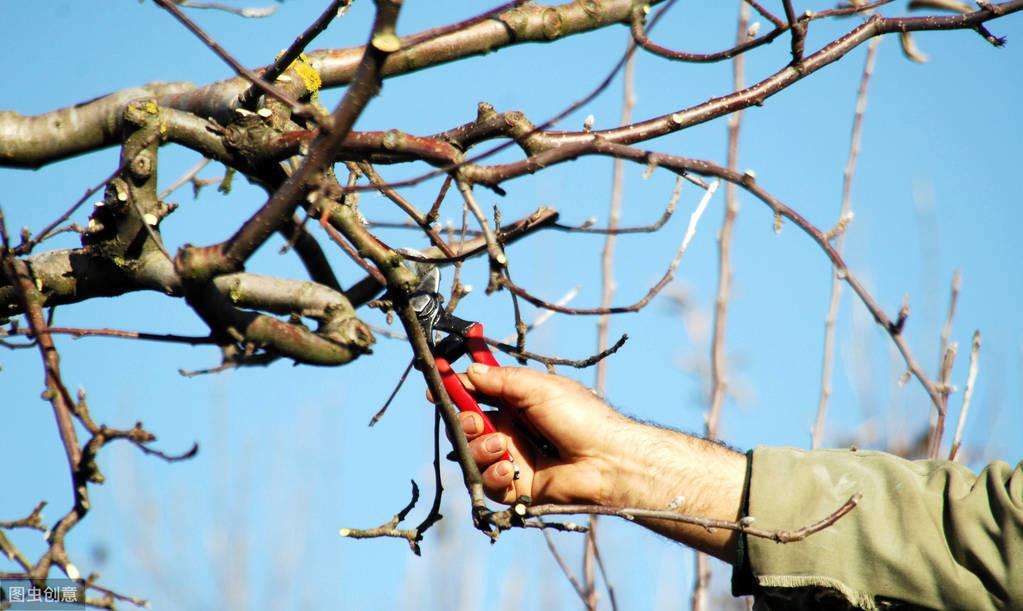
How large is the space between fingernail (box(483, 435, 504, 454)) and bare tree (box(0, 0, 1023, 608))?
0.23m

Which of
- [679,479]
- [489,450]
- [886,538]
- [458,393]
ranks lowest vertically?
[886,538]

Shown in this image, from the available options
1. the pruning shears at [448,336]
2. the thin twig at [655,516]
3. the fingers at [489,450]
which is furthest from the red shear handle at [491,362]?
the thin twig at [655,516]

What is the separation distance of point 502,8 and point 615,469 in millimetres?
1253

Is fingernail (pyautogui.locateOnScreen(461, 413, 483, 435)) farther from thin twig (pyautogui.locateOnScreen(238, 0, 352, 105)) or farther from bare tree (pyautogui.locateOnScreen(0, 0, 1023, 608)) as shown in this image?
thin twig (pyautogui.locateOnScreen(238, 0, 352, 105))

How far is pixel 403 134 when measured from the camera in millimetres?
1546

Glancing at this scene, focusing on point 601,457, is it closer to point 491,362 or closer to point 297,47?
point 491,362

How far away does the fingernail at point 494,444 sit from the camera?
7.35 feet

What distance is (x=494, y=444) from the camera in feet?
7.36

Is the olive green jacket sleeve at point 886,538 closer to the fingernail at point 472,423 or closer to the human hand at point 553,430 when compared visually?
the human hand at point 553,430

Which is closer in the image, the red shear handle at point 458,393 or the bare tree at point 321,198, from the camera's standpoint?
the bare tree at point 321,198

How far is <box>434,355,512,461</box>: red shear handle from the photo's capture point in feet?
7.21

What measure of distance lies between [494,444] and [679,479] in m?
0.44

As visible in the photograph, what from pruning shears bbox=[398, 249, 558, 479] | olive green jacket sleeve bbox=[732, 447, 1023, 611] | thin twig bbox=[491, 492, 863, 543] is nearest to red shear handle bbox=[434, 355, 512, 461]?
pruning shears bbox=[398, 249, 558, 479]

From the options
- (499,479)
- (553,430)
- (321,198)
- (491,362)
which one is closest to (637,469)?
(553,430)
